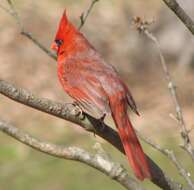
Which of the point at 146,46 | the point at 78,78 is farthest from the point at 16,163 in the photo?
the point at 78,78

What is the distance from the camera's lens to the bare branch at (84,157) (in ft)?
8.78

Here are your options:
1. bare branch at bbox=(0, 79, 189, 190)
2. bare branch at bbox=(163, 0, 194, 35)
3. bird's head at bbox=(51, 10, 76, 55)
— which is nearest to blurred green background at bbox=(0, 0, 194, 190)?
bird's head at bbox=(51, 10, 76, 55)

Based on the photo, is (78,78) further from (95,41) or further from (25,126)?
(95,41)

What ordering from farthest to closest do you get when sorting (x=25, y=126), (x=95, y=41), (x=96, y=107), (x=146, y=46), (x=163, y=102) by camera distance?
(x=95, y=41)
(x=146, y=46)
(x=163, y=102)
(x=25, y=126)
(x=96, y=107)

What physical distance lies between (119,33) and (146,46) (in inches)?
39.4

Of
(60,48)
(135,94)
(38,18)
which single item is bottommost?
(38,18)

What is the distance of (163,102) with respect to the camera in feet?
32.1

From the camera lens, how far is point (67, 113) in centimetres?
303

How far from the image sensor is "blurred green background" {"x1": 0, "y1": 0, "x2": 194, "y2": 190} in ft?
26.5

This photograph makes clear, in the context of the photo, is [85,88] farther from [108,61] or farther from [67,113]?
[108,61]

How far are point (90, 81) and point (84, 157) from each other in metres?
1.39

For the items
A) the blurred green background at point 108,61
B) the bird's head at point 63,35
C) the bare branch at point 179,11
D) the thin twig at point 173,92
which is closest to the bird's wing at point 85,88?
the bird's head at point 63,35

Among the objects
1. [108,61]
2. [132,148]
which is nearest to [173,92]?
[132,148]

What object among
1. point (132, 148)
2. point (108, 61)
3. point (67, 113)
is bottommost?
point (108, 61)
